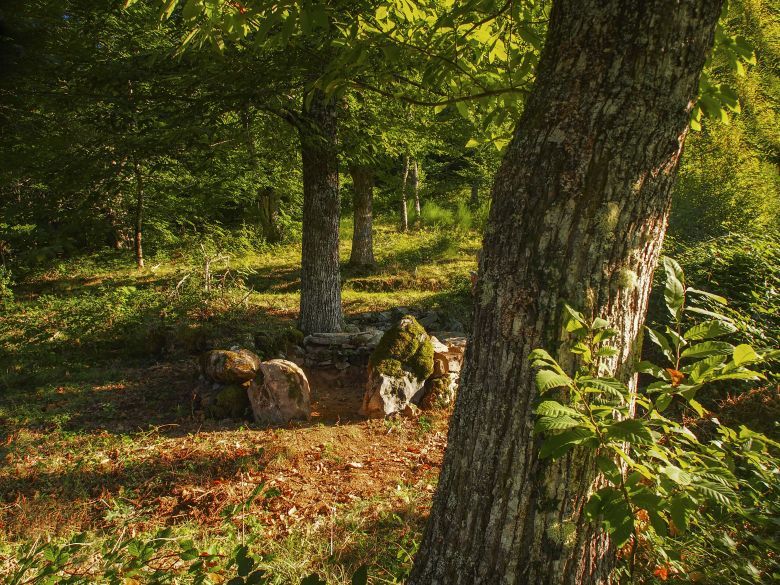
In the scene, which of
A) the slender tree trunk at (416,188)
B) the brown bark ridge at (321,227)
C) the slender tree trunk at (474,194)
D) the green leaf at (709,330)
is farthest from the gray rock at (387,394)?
the slender tree trunk at (474,194)

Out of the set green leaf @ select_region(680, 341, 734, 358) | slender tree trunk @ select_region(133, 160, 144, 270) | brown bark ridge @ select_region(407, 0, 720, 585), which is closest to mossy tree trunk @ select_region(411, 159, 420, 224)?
slender tree trunk @ select_region(133, 160, 144, 270)

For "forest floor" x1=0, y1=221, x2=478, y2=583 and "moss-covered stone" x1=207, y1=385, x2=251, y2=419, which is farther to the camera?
"moss-covered stone" x1=207, y1=385, x2=251, y2=419

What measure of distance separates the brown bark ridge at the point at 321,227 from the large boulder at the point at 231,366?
5.82 feet

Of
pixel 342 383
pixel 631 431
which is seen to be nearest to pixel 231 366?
pixel 342 383

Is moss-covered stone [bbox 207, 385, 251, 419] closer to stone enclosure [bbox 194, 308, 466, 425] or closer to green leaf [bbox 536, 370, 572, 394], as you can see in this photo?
stone enclosure [bbox 194, 308, 466, 425]

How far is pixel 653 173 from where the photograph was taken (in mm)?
1543

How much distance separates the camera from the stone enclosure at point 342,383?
5.82m

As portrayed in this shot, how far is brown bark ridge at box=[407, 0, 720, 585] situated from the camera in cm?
149

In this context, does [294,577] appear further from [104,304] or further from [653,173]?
[104,304]

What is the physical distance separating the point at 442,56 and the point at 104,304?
971 centimetres

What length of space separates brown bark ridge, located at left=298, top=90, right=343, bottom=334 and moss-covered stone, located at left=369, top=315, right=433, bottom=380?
2164mm

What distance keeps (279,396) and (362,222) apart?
343 inches

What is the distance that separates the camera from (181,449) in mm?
5051

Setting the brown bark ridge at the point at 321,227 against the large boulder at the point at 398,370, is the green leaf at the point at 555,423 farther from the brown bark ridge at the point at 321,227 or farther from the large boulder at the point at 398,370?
the brown bark ridge at the point at 321,227
